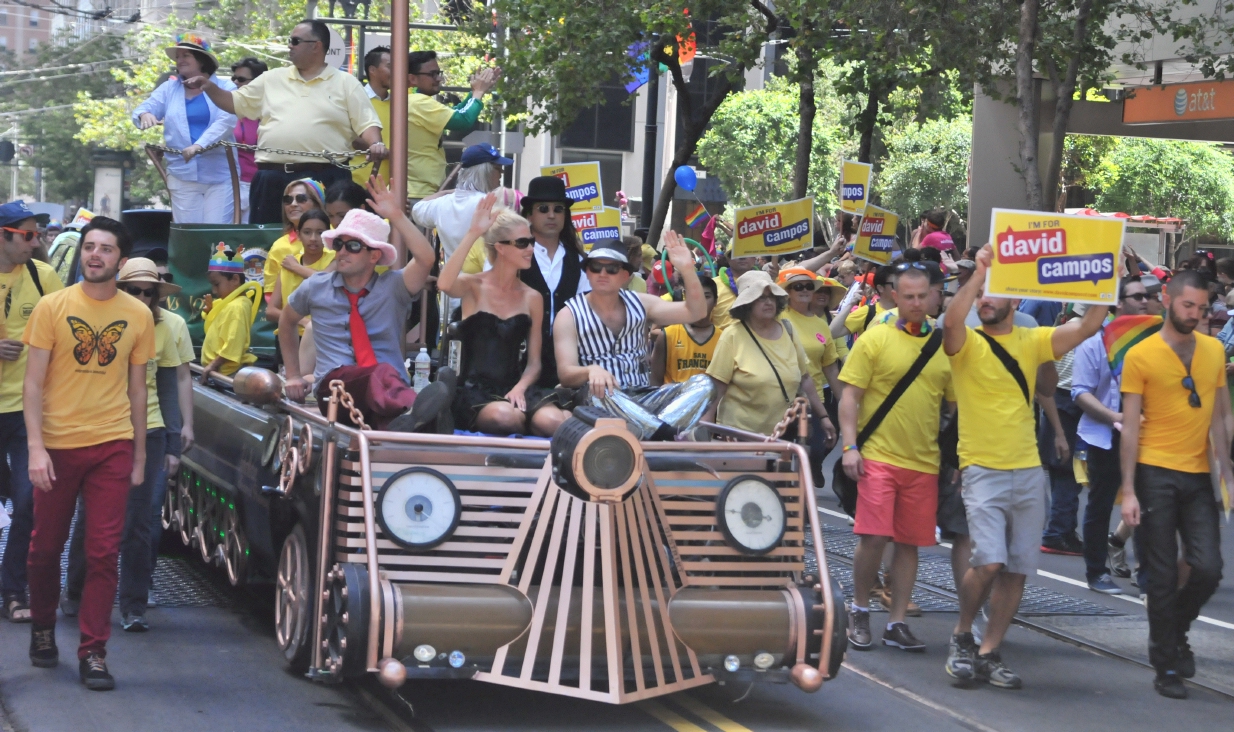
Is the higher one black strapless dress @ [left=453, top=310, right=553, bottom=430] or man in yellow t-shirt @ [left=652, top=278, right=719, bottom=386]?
black strapless dress @ [left=453, top=310, right=553, bottom=430]

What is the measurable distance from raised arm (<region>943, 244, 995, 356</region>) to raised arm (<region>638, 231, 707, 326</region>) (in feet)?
3.76

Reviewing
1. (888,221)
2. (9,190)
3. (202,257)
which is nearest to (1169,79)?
(888,221)

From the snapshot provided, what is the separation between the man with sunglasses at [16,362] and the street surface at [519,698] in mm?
422

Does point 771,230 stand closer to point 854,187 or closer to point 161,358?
point 854,187

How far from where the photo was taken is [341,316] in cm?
779

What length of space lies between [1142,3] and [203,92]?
1197 cm

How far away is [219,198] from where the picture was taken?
11984mm

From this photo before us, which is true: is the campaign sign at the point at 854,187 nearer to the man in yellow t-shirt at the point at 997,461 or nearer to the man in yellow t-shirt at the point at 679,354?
the man in yellow t-shirt at the point at 679,354

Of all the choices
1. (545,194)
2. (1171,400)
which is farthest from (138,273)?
(1171,400)

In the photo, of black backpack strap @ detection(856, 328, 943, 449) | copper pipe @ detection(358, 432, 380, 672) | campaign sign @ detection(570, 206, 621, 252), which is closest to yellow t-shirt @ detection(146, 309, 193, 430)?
copper pipe @ detection(358, 432, 380, 672)

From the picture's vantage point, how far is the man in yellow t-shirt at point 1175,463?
24.3 ft

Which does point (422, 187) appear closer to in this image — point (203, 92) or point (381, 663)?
point (203, 92)

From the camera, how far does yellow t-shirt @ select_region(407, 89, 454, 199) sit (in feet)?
36.0

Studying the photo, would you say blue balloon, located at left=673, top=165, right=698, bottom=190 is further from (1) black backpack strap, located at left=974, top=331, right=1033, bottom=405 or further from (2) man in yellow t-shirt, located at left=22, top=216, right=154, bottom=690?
(2) man in yellow t-shirt, located at left=22, top=216, right=154, bottom=690
